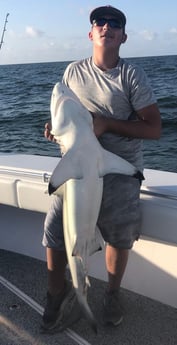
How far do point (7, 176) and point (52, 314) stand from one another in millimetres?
1045

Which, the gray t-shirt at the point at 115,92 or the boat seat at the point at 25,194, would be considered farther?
the boat seat at the point at 25,194

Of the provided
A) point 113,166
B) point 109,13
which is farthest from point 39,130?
point 113,166

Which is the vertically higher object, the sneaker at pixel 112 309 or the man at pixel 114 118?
the man at pixel 114 118

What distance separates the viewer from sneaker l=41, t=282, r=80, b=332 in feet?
10.3

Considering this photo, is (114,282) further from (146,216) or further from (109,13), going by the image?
(109,13)

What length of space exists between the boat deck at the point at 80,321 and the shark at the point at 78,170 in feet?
1.96

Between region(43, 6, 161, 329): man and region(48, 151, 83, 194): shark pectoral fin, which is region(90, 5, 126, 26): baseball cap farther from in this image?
region(48, 151, 83, 194): shark pectoral fin

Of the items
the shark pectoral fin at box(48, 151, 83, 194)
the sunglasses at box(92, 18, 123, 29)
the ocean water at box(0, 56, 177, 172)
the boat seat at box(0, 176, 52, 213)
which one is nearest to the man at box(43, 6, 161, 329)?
the sunglasses at box(92, 18, 123, 29)

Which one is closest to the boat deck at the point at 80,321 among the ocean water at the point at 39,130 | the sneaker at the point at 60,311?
the sneaker at the point at 60,311

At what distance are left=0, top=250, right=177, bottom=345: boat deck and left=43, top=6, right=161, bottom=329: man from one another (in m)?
0.37

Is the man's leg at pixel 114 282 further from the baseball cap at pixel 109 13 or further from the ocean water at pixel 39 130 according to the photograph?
the ocean water at pixel 39 130

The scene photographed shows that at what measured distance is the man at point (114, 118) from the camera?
9.15ft

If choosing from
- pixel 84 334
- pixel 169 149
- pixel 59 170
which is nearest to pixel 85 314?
pixel 84 334

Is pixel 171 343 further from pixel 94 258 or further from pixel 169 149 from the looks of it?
pixel 169 149
